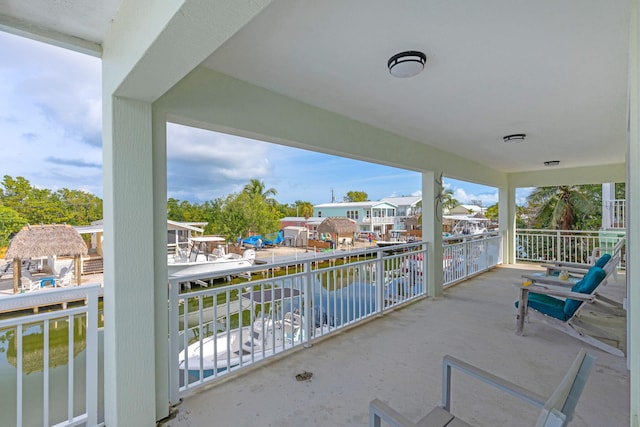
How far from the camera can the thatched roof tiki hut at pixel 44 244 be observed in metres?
3.49

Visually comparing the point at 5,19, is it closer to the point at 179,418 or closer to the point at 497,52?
the point at 179,418

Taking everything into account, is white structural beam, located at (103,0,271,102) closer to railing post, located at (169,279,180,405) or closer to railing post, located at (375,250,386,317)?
railing post, located at (169,279,180,405)

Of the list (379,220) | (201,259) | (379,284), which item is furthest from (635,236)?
(379,220)

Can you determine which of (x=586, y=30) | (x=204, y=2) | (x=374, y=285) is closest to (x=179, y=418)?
(x=204, y=2)

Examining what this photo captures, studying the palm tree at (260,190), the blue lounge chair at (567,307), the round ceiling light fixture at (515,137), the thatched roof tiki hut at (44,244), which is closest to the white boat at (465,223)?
the round ceiling light fixture at (515,137)

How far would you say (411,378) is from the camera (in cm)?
241

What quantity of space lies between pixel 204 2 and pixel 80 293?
1.83 metres

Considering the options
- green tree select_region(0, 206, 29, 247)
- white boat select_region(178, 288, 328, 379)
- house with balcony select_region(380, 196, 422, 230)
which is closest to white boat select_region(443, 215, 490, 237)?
house with balcony select_region(380, 196, 422, 230)

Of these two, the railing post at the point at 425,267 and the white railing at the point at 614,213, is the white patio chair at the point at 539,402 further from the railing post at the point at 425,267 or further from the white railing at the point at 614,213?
the white railing at the point at 614,213

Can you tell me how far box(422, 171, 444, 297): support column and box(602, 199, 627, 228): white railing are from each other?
593 centimetres

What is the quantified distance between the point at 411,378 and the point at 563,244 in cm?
748

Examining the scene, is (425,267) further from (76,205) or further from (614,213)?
(614,213)

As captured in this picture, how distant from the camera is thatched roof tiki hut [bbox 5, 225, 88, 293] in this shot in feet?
11.4

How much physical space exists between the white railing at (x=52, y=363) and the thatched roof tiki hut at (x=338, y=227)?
10.6 m
